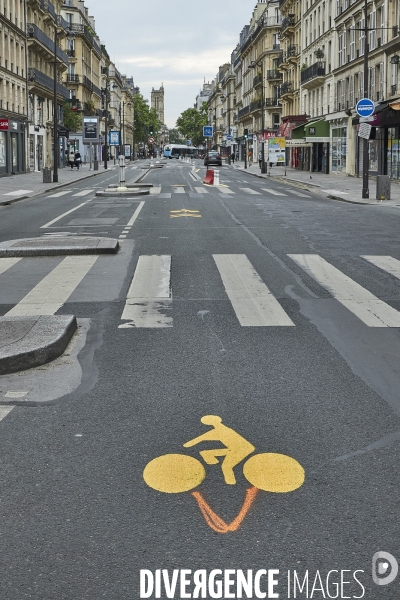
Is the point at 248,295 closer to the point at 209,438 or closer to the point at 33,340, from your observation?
the point at 33,340

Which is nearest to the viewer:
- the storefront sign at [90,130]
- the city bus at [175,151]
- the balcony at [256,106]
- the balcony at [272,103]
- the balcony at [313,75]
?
the balcony at [313,75]

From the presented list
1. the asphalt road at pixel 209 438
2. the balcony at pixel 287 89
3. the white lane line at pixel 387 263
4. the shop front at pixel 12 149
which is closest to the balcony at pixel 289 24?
the balcony at pixel 287 89

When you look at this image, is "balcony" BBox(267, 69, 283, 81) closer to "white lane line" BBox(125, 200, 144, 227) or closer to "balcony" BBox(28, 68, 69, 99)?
"balcony" BBox(28, 68, 69, 99)

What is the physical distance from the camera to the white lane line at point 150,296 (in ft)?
26.5

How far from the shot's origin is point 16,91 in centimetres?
5441

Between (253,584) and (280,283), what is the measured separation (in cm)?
749

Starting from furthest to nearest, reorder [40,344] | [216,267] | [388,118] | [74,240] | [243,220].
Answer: [388,118], [243,220], [74,240], [216,267], [40,344]

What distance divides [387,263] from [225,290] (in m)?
3.54

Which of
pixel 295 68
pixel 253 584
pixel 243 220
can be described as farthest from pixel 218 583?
pixel 295 68

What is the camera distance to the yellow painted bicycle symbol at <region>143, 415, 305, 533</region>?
12.8 feet

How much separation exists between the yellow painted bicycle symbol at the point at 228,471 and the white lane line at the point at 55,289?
13.8ft

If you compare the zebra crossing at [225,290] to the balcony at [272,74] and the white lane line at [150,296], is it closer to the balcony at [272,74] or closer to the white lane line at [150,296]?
the white lane line at [150,296]

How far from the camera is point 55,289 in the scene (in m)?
9.85

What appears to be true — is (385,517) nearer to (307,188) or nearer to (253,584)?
(253,584)
